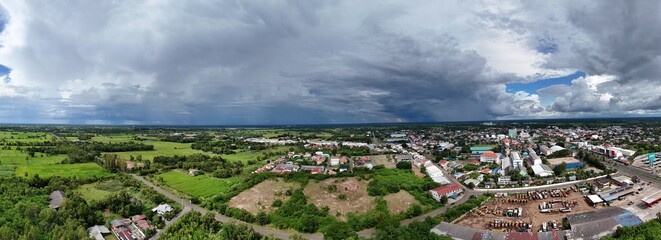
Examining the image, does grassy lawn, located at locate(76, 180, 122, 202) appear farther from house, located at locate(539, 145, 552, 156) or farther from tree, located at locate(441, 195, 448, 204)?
house, located at locate(539, 145, 552, 156)

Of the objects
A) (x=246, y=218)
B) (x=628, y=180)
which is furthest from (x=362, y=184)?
(x=628, y=180)

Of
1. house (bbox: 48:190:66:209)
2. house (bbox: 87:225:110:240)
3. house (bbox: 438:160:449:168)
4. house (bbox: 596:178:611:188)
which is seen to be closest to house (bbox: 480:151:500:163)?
house (bbox: 438:160:449:168)

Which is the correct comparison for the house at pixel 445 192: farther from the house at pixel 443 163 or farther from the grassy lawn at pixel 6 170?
the grassy lawn at pixel 6 170

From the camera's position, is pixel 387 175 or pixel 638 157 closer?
pixel 387 175

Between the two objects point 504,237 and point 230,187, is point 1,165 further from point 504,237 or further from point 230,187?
point 504,237

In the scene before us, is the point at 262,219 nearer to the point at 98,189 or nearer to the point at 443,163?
the point at 98,189

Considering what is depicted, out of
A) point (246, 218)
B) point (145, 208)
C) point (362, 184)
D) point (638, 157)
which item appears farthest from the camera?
point (638, 157)

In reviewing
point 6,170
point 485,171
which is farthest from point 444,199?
point 6,170
